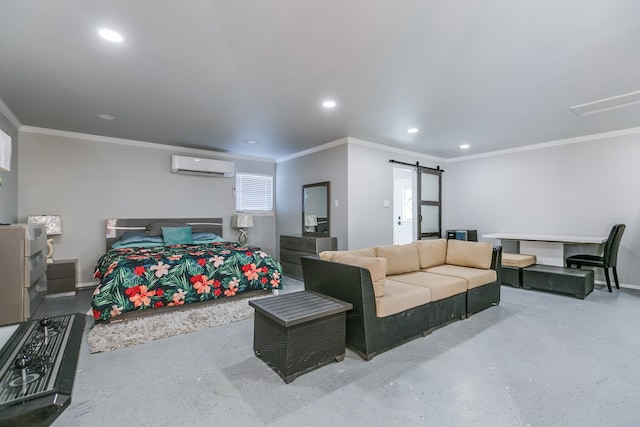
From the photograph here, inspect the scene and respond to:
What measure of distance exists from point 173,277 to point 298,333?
2171 mm

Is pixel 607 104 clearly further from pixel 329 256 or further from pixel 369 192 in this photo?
pixel 329 256

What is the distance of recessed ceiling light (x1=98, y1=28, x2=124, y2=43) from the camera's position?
2.19 metres

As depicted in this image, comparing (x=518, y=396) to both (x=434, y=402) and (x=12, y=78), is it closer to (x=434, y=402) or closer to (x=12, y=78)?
(x=434, y=402)

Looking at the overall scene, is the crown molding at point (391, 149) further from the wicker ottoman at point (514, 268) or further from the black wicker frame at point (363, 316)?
the black wicker frame at point (363, 316)

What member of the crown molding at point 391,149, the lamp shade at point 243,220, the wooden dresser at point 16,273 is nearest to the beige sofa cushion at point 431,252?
the crown molding at point 391,149

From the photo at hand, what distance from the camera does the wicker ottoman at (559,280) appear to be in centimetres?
413

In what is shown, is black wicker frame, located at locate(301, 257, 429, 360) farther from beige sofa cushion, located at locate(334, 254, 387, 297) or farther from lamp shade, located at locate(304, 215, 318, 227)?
lamp shade, located at locate(304, 215, 318, 227)

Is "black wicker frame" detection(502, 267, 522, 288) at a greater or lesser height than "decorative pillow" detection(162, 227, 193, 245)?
lesser

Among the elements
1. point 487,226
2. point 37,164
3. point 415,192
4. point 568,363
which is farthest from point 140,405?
point 487,226

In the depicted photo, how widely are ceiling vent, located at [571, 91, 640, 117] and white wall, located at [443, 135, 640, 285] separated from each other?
1.57 m

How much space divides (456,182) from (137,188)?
6625 mm

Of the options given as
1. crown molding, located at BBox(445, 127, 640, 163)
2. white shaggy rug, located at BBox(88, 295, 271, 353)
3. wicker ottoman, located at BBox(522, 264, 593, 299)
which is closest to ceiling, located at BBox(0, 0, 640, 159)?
crown molding, located at BBox(445, 127, 640, 163)

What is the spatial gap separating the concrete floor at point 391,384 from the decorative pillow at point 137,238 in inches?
98.7

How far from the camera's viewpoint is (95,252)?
16.3 feet
